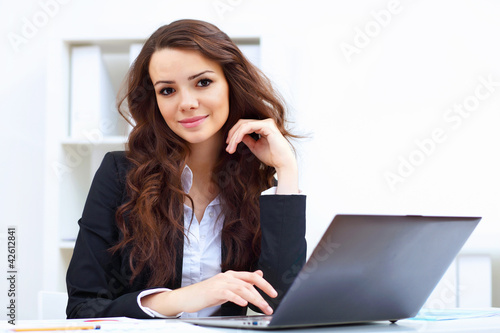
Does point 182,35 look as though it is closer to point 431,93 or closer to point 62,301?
point 62,301

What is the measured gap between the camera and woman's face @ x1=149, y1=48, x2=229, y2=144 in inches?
62.0

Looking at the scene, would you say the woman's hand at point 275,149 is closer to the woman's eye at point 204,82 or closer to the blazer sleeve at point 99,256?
the woman's eye at point 204,82

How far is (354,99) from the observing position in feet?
8.41

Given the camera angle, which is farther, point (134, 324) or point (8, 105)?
point (8, 105)

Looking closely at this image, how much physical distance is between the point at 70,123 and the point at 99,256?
3.35 ft

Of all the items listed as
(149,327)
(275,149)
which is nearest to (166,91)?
(275,149)

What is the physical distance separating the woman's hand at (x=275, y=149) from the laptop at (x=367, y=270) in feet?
2.11

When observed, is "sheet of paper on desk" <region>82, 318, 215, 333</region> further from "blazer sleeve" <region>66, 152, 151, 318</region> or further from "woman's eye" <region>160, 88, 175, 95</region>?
"woman's eye" <region>160, 88, 175, 95</region>

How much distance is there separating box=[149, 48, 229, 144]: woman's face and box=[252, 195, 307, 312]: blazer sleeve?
305mm

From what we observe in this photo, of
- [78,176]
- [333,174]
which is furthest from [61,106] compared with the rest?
[333,174]

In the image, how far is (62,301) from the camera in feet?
5.34

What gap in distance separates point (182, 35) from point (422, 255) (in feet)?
3.28

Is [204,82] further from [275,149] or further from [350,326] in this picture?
[350,326]

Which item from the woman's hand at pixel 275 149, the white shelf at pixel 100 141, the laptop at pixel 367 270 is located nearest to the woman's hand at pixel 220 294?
the laptop at pixel 367 270
